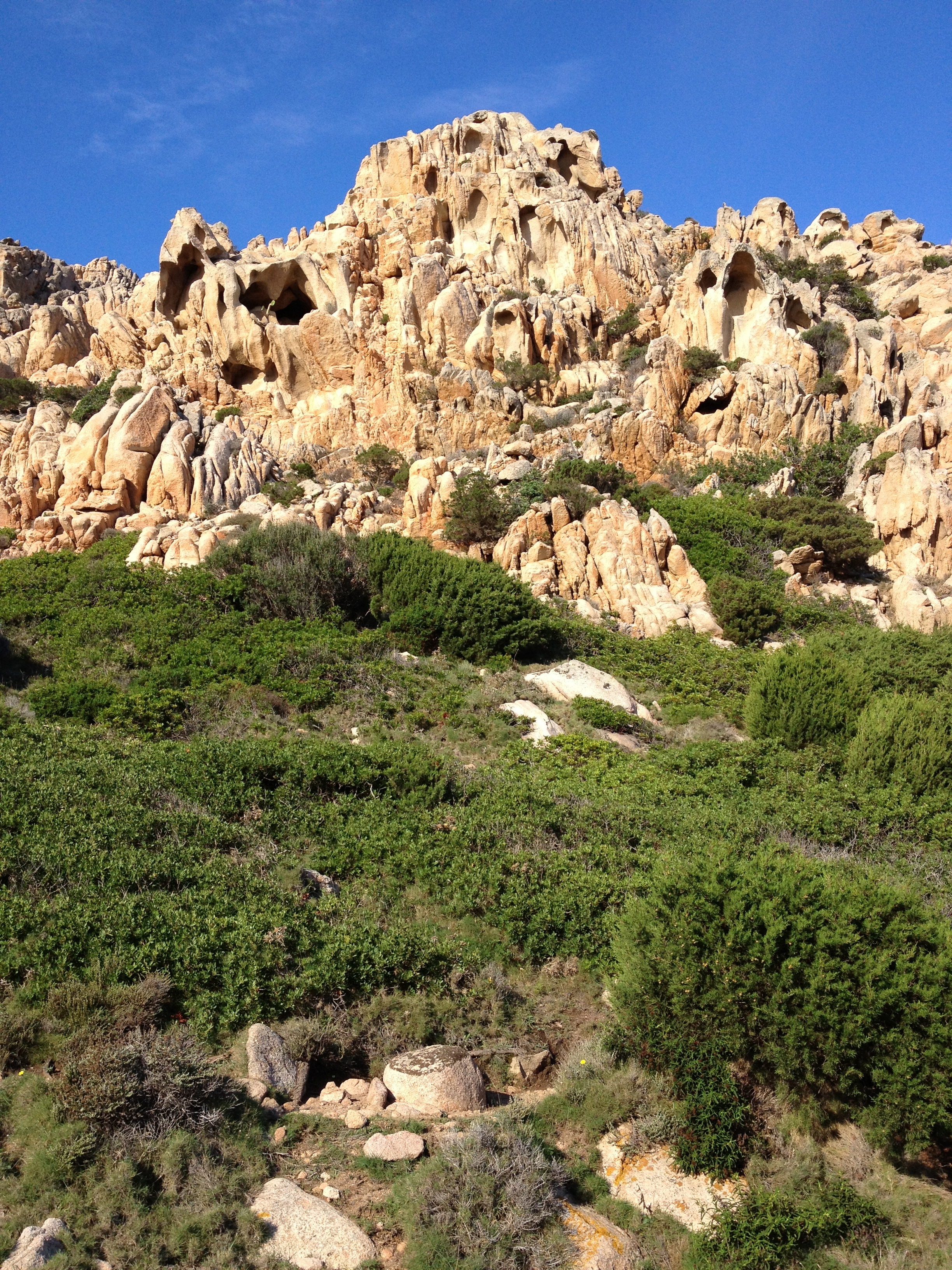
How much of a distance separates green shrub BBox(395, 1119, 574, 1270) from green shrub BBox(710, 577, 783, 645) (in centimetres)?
1874

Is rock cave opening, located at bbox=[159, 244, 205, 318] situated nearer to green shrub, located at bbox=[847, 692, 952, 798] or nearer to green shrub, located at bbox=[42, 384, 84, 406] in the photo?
green shrub, located at bbox=[42, 384, 84, 406]

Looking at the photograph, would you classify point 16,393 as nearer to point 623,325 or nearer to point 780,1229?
point 623,325

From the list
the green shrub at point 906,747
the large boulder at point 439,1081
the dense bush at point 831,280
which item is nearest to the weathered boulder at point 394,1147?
the large boulder at point 439,1081

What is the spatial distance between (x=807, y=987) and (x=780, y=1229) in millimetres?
1506

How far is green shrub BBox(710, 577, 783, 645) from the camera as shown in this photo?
22.5m

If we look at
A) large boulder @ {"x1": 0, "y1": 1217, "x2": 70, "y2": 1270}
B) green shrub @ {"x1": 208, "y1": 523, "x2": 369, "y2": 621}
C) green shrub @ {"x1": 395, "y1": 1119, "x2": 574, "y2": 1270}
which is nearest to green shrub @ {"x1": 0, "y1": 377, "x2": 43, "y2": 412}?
green shrub @ {"x1": 208, "y1": 523, "x2": 369, "y2": 621}

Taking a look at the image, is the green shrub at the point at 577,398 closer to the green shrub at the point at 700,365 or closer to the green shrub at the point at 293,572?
the green shrub at the point at 700,365

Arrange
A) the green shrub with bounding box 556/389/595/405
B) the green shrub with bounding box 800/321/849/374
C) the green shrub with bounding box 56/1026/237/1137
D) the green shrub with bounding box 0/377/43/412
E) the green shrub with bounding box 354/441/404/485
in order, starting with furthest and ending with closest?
the green shrub with bounding box 800/321/849/374, the green shrub with bounding box 556/389/595/405, the green shrub with bounding box 0/377/43/412, the green shrub with bounding box 354/441/404/485, the green shrub with bounding box 56/1026/237/1137

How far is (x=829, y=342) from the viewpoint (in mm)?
37812

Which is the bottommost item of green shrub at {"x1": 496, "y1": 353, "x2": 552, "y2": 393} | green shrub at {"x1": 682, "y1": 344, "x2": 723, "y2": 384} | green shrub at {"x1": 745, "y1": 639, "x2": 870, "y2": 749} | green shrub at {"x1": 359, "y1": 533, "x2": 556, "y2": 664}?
green shrub at {"x1": 745, "y1": 639, "x2": 870, "y2": 749}

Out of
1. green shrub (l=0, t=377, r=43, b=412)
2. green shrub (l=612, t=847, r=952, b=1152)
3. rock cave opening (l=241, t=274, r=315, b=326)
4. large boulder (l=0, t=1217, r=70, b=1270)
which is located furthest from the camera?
rock cave opening (l=241, t=274, r=315, b=326)

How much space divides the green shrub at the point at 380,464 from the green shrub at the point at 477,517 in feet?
21.8

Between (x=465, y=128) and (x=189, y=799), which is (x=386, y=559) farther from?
(x=465, y=128)

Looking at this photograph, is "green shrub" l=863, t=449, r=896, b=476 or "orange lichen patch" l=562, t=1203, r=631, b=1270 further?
"green shrub" l=863, t=449, r=896, b=476
